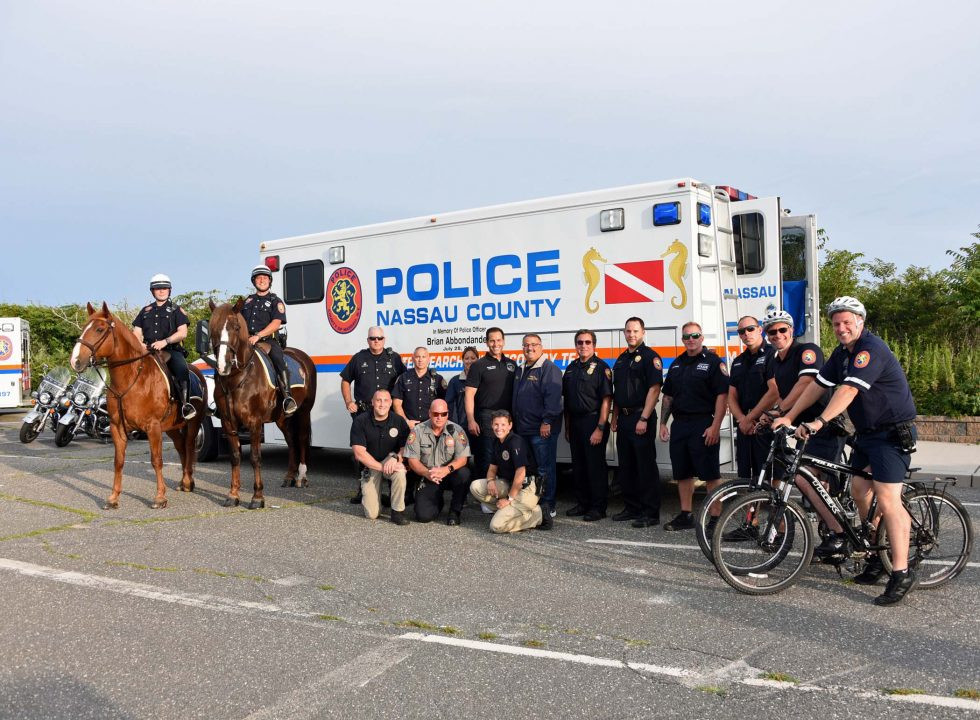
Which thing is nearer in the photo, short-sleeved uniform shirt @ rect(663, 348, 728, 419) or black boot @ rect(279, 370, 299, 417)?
short-sleeved uniform shirt @ rect(663, 348, 728, 419)

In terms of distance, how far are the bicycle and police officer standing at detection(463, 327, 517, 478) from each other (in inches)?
127

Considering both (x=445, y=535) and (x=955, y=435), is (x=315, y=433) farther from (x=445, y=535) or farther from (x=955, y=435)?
(x=955, y=435)

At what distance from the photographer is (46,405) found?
614 inches

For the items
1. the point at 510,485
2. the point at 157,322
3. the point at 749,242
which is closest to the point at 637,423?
the point at 510,485

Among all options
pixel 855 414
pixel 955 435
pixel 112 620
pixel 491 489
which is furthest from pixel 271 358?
pixel 955 435

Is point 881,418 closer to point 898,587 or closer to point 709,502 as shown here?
point 898,587

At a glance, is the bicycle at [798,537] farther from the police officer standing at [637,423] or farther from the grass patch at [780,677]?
the police officer standing at [637,423]

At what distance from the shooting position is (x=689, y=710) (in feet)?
12.4

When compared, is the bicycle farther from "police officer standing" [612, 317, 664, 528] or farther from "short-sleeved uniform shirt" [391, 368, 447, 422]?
"short-sleeved uniform shirt" [391, 368, 447, 422]

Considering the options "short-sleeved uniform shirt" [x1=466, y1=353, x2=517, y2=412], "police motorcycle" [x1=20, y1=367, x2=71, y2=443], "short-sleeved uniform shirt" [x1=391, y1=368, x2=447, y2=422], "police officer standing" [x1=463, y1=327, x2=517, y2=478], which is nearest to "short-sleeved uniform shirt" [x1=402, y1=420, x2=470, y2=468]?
"police officer standing" [x1=463, y1=327, x2=517, y2=478]

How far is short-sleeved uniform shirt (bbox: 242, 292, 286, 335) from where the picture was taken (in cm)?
991

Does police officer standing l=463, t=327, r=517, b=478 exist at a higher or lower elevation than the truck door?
lower

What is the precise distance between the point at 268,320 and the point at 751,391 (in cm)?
563

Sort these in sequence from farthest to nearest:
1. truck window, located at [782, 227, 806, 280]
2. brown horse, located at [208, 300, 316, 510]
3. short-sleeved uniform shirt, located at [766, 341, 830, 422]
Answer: truck window, located at [782, 227, 806, 280], brown horse, located at [208, 300, 316, 510], short-sleeved uniform shirt, located at [766, 341, 830, 422]
